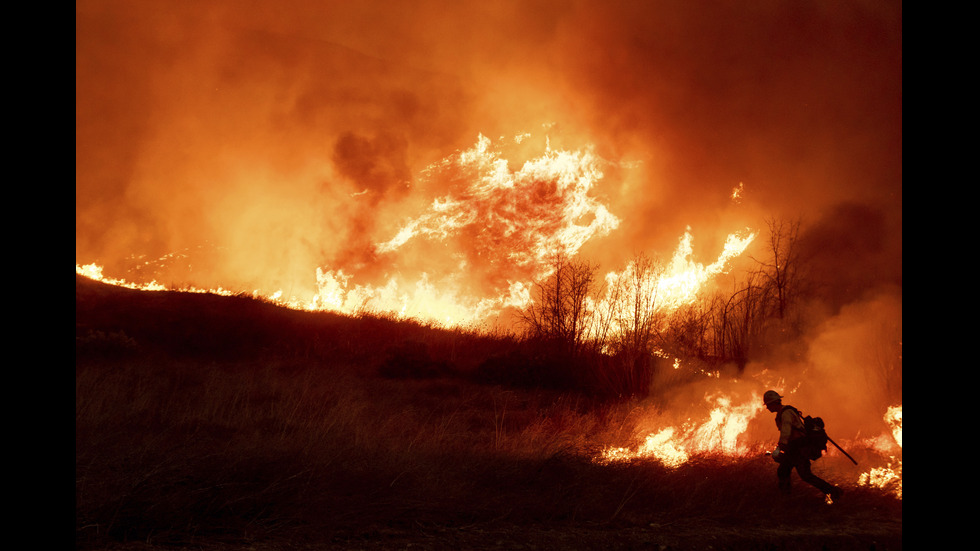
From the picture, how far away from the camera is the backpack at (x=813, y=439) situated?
827 centimetres

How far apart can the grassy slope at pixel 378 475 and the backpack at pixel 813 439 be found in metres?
0.88

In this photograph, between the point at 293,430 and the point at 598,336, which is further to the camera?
the point at 598,336

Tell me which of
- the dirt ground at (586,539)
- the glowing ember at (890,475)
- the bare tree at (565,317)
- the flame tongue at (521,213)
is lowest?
the glowing ember at (890,475)

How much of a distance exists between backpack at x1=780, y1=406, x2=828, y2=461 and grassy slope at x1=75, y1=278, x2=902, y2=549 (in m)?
0.88

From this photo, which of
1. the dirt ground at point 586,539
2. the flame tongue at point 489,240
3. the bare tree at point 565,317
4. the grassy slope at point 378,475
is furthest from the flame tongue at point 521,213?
the dirt ground at point 586,539

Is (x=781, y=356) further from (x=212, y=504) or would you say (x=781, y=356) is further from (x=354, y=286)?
(x=354, y=286)

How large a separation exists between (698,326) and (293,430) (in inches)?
621

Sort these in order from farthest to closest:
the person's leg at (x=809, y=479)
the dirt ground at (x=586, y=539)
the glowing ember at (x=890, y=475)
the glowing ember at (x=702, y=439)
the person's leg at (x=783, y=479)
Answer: the glowing ember at (x=702, y=439), the glowing ember at (x=890, y=475), the person's leg at (x=783, y=479), the person's leg at (x=809, y=479), the dirt ground at (x=586, y=539)

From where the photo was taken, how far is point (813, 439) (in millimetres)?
8273

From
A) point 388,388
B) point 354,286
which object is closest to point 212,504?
point 388,388

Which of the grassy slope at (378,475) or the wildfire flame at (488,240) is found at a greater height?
the wildfire flame at (488,240)

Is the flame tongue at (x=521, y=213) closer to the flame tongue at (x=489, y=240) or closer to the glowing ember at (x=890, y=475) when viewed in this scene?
Answer: the flame tongue at (x=489, y=240)

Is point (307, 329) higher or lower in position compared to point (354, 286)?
lower

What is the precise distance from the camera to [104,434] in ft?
28.7
